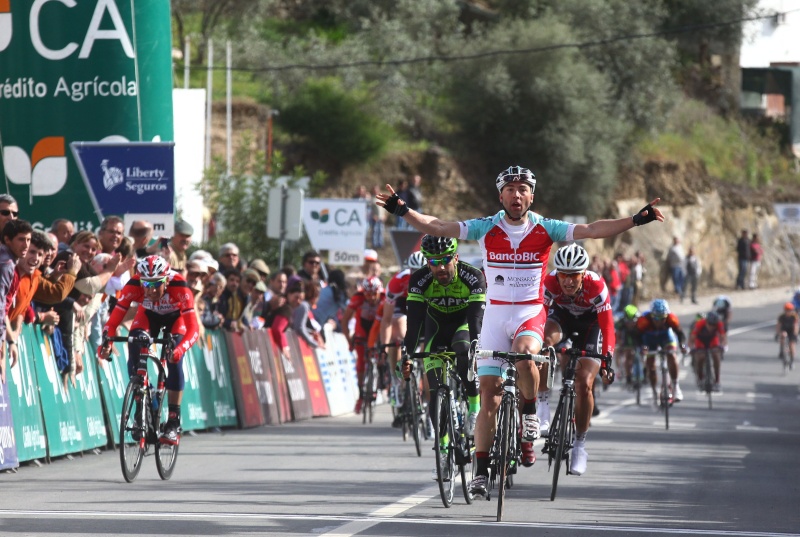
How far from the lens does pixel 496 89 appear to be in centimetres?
5388

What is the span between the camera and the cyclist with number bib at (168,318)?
12.9m

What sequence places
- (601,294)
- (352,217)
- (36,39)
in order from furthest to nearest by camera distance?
(352,217) → (36,39) → (601,294)

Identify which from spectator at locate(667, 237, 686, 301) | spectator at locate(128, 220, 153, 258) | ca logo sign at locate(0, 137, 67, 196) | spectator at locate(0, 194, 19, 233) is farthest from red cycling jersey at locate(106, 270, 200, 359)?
spectator at locate(667, 237, 686, 301)

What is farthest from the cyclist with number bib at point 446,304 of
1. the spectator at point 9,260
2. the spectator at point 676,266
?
the spectator at point 676,266

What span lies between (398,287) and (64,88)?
615 centimetres

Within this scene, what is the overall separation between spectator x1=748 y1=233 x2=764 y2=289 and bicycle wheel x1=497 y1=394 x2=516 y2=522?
50457 millimetres

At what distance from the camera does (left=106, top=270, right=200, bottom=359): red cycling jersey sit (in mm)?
13062

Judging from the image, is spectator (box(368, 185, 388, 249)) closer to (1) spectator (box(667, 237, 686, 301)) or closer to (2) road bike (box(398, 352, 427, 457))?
(1) spectator (box(667, 237, 686, 301))

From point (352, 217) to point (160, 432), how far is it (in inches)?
669

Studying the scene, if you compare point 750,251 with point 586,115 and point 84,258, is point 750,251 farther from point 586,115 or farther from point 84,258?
point 84,258

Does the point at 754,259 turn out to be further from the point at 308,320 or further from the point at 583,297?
the point at 583,297

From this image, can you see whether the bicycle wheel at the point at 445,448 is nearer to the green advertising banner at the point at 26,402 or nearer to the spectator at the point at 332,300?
the green advertising banner at the point at 26,402

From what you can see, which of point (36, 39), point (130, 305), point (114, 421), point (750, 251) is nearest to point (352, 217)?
point (36, 39)

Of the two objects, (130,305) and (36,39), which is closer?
(130,305)
